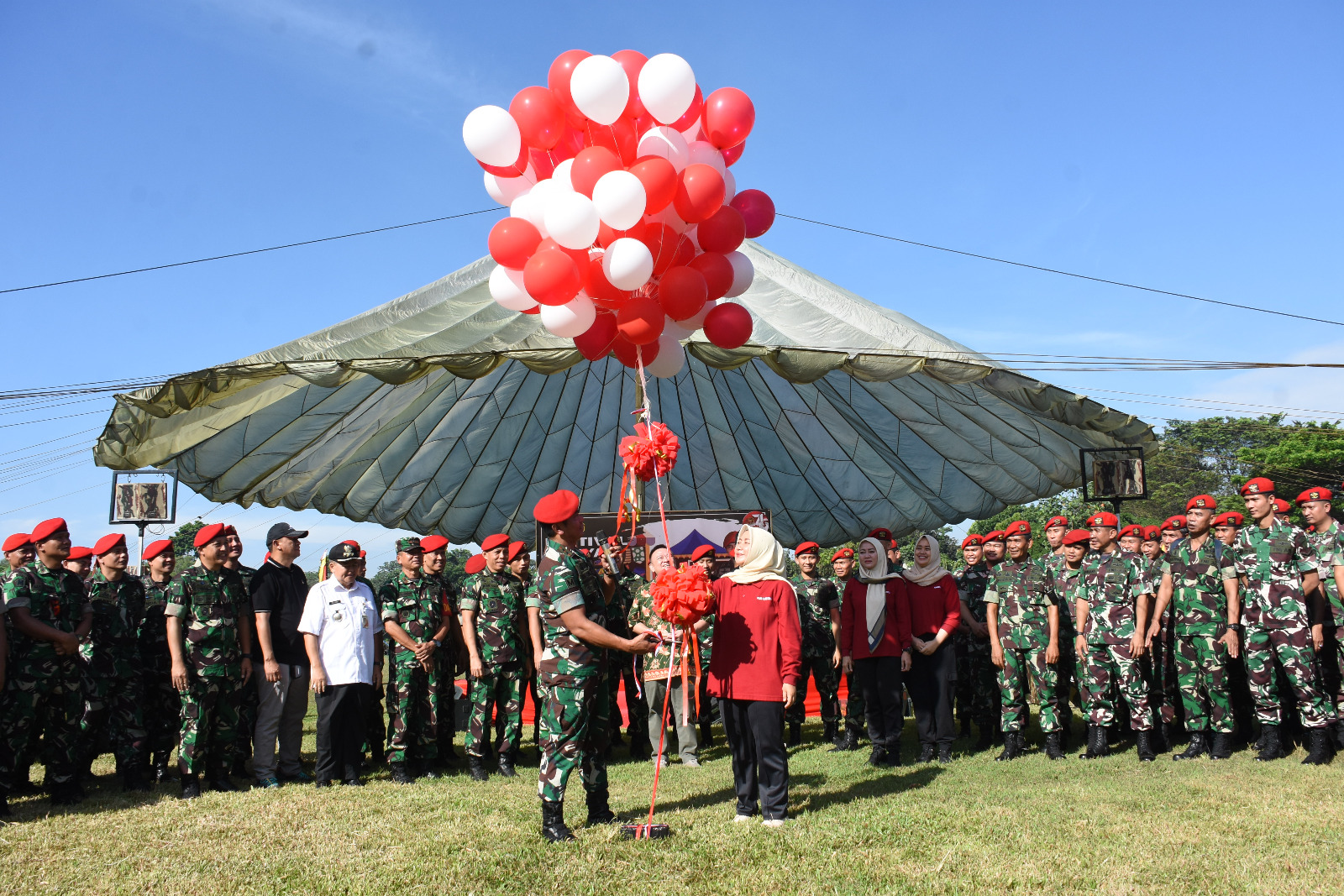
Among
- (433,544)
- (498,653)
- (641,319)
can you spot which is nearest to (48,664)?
(433,544)

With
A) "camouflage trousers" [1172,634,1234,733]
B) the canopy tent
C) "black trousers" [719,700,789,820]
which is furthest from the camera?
the canopy tent

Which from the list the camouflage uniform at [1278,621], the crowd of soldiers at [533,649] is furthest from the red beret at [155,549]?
the camouflage uniform at [1278,621]

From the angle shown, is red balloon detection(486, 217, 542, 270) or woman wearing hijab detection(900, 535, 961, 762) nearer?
red balloon detection(486, 217, 542, 270)

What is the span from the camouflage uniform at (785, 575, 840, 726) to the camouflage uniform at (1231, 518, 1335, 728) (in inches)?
130

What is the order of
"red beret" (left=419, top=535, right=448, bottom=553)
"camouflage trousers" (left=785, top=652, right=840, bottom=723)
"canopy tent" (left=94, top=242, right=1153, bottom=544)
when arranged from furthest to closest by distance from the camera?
1. "camouflage trousers" (left=785, top=652, right=840, bottom=723)
2. "canopy tent" (left=94, top=242, right=1153, bottom=544)
3. "red beret" (left=419, top=535, right=448, bottom=553)

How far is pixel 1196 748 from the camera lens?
6402mm

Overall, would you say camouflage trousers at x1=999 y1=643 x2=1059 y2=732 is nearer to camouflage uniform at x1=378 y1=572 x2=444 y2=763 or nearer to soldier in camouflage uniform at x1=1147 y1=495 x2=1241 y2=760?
soldier in camouflage uniform at x1=1147 y1=495 x2=1241 y2=760

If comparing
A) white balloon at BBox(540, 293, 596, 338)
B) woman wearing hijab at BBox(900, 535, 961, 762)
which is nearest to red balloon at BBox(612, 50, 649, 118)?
white balloon at BBox(540, 293, 596, 338)

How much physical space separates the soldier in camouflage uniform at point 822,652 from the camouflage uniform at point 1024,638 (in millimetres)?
1588

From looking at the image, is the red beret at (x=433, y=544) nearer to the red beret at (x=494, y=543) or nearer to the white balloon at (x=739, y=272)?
the red beret at (x=494, y=543)

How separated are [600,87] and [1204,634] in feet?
18.7

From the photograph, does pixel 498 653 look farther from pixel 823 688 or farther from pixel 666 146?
pixel 666 146

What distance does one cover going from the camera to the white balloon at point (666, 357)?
639 centimetres

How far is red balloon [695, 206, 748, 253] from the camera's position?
5848mm
